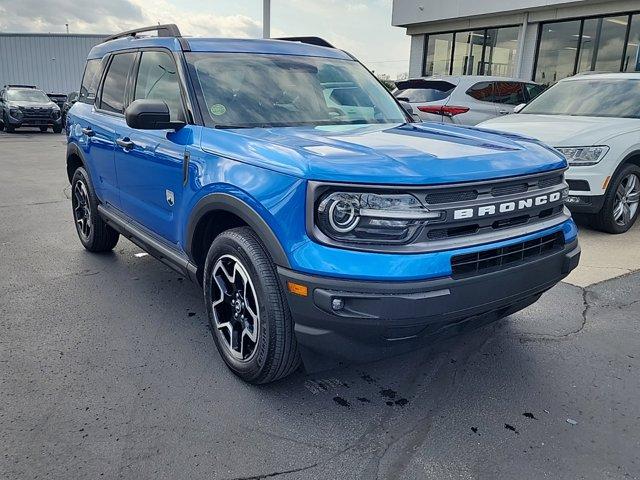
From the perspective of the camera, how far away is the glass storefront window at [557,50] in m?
15.1

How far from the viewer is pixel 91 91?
194 inches

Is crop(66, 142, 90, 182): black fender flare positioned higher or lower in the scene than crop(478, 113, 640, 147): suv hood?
lower

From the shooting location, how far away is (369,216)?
226 cm

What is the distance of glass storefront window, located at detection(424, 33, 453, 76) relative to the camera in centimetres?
1886

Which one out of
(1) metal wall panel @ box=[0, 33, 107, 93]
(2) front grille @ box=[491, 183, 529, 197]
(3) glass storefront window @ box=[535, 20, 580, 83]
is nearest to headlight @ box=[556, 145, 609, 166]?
(2) front grille @ box=[491, 183, 529, 197]

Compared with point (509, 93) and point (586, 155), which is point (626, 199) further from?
point (509, 93)

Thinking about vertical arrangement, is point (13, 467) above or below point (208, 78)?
below

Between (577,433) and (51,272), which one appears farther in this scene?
(51,272)


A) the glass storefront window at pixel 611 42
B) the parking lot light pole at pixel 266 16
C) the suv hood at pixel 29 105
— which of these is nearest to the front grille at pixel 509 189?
the parking lot light pole at pixel 266 16

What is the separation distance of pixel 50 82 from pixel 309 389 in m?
35.3

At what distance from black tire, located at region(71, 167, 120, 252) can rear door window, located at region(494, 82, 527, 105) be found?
7.50 metres

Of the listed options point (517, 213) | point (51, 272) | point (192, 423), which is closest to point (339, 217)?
point (517, 213)

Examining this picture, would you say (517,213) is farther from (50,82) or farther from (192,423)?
(50,82)

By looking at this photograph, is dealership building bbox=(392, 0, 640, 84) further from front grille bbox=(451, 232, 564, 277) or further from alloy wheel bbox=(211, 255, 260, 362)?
alloy wheel bbox=(211, 255, 260, 362)
